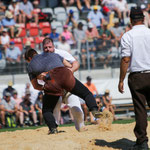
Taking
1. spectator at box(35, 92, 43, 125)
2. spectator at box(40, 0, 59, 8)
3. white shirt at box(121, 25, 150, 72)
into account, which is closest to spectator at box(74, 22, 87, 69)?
spectator at box(35, 92, 43, 125)

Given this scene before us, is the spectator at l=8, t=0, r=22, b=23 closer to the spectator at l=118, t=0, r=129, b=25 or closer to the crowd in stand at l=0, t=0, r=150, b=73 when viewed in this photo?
the crowd in stand at l=0, t=0, r=150, b=73

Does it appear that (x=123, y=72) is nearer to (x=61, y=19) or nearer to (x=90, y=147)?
(x=90, y=147)

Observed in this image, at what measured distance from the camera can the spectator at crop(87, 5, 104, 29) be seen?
20328 mm

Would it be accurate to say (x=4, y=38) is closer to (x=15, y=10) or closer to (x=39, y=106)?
(x=15, y=10)

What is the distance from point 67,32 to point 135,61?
12.3 metres

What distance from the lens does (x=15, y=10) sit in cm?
2020

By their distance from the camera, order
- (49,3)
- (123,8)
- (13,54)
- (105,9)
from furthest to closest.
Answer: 1. (49,3)
2. (123,8)
3. (105,9)
4. (13,54)

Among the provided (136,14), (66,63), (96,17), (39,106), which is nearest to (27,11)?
(96,17)

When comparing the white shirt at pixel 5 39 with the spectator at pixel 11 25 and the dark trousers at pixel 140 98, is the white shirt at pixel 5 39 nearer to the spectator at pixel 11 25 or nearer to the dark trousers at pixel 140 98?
the spectator at pixel 11 25

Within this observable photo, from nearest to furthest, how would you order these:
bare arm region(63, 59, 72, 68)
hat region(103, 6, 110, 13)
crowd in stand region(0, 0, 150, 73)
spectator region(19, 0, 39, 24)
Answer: bare arm region(63, 59, 72, 68)
crowd in stand region(0, 0, 150, 73)
spectator region(19, 0, 39, 24)
hat region(103, 6, 110, 13)

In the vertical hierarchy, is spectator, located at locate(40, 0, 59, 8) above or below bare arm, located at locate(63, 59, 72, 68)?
above

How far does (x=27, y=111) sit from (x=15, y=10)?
643 centimetres

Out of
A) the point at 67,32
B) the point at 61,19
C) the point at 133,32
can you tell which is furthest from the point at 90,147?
the point at 61,19

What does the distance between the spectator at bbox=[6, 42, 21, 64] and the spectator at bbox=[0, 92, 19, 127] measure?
188 cm
